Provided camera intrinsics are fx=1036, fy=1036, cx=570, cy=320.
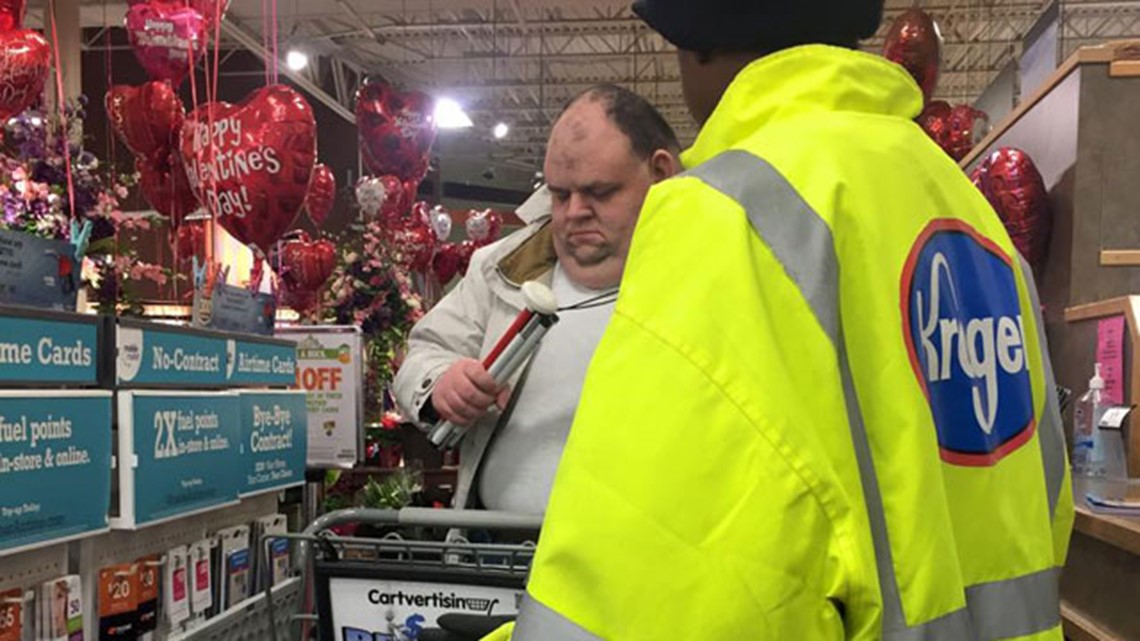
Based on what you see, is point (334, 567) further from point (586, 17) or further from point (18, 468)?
point (586, 17)

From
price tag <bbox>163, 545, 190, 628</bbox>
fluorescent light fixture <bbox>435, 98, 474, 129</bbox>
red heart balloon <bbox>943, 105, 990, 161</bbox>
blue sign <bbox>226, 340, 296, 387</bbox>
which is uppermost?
fluorescent light fixture <bbox>435, 98, 474, 129</bbox>

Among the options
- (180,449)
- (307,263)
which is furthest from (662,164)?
(307,263)

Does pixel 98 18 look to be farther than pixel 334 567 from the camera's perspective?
Yes

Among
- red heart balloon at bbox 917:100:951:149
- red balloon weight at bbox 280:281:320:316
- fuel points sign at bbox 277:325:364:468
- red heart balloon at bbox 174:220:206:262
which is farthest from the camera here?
red balloon weight at bbox 280:281:320:316

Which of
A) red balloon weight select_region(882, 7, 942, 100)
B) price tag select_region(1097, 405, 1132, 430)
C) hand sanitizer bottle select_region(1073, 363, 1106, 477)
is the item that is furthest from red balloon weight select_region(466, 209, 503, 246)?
price tag select_region(1097, 405, 1132, 430)

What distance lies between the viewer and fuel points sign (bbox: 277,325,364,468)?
5.32 meters

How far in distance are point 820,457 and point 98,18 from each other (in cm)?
1490

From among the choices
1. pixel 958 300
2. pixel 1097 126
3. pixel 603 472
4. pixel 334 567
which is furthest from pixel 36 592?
pixel 1097 126

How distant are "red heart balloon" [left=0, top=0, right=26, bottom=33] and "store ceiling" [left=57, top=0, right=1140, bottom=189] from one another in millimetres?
8009

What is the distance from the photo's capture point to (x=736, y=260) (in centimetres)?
76

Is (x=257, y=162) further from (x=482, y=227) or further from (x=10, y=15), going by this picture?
(x=482, y=227)

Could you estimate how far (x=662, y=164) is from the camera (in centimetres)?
199

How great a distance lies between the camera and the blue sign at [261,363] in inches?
123

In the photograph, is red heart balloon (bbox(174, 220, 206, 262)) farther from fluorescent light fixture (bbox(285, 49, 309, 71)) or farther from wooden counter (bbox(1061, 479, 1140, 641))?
wooden counter (bbox(1061, 479, 1140, 641))
